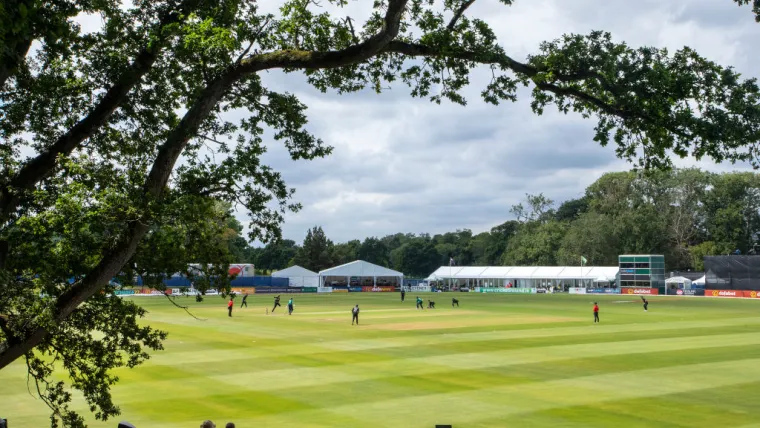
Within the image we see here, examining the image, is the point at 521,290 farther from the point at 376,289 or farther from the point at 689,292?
the point at 689,292

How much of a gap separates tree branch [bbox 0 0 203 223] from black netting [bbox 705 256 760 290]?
3789 inches

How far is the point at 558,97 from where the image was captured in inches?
450

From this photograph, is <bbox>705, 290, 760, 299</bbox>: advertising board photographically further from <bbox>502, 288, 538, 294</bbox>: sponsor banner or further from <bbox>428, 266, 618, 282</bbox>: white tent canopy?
<bbox>502, 288, 538, 294</bbox>: sponsor banner

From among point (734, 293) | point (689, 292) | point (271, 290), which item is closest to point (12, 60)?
point (734, 293)

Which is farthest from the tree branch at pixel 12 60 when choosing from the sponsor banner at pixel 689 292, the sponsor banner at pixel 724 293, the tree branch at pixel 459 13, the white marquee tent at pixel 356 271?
the sponsor banner at pixel 689 292

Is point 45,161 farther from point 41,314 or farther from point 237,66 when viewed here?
point 237,66

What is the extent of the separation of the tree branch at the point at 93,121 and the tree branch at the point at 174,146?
4.26 feet

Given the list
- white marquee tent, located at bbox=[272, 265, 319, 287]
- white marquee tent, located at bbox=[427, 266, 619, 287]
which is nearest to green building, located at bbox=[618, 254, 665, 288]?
white marquee tent, located at bbox=[427, 266, 619, 287]

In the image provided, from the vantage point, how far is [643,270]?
103m

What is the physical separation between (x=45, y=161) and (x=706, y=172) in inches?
5474

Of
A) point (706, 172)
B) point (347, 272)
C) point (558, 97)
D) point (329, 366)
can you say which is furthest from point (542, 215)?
point (558, 97)

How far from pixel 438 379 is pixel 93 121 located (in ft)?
50.0

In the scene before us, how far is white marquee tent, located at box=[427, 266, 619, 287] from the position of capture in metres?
111

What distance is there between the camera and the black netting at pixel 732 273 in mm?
91875
